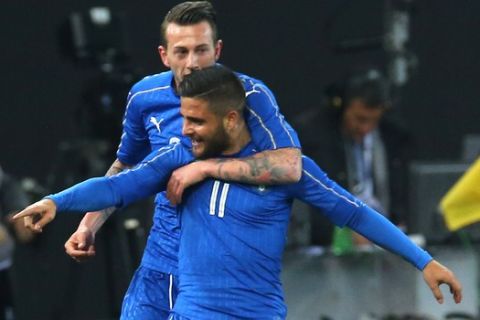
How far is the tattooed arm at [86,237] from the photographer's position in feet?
16.3

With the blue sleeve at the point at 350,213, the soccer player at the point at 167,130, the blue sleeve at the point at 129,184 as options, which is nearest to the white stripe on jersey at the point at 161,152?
the blue sleeve at the point at 129,184

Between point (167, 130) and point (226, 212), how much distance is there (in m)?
0.47

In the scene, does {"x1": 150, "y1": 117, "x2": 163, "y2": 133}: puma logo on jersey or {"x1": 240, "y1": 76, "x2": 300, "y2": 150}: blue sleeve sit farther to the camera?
{"x1": 150, "y1": 117, "x2": 163, "y2": 133}: puma logo on jersey

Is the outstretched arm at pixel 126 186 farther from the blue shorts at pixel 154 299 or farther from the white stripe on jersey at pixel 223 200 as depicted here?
the blue shorts at pixel 154 299

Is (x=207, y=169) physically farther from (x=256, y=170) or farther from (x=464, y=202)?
(x=464, y=202)

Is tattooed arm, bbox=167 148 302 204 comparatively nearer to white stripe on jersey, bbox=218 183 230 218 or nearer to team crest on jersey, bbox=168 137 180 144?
white stripe on jersey, bbox=218 183 230 218

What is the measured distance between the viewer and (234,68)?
9.30m

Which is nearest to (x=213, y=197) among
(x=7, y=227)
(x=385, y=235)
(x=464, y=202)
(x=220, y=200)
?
(x=220, y=200)

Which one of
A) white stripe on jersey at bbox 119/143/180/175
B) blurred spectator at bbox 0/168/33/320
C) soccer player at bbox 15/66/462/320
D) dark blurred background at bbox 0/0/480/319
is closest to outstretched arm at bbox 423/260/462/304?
soccer player at bbox 15/66/462/320

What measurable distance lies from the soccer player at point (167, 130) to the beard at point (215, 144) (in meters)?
0.11

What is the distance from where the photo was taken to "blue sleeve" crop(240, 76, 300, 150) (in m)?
4.86

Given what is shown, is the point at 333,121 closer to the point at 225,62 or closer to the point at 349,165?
the point at 349,165

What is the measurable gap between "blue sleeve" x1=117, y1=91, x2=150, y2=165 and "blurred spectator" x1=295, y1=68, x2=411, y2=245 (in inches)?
96.4

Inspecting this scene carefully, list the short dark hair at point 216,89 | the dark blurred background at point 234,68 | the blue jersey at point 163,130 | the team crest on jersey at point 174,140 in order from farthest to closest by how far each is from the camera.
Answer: the dark blurred background at point 234,68, the team crest on jersey at point 174,140, the blue jersey at point 163,130, the short dark hair at point 216,89
